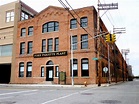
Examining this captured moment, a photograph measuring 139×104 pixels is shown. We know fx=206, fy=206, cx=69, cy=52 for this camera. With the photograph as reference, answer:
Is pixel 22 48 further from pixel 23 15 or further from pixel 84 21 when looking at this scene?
pixel 84 21

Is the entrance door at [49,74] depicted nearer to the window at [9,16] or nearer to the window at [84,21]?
the window at [84,21]

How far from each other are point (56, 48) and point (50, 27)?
4.30 metres

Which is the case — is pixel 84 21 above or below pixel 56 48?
above

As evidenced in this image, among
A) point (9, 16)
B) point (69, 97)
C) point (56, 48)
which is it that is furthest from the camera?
point (9, 16)

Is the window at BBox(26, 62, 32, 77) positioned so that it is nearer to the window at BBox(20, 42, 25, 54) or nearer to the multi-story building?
the window at BBox(20, 42, 25, 54)

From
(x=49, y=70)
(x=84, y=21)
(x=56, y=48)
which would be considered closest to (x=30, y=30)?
(x=56, y=48)

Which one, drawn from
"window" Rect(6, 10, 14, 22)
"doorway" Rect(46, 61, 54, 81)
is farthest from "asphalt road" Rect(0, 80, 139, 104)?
"window" Rect(6, 10, 14, 22)

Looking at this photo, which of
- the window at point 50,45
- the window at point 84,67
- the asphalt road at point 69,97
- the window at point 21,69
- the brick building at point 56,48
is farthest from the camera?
the window at point 21,69

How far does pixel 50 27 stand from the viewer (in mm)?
37500

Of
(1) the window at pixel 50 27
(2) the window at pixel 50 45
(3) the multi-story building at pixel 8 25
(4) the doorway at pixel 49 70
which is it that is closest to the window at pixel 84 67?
(4) the doorway at pixel 49 70

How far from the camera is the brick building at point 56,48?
33.0 m

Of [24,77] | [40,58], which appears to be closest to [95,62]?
[40,58]

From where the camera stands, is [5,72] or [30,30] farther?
[5,72]

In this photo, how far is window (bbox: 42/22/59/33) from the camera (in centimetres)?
3684
